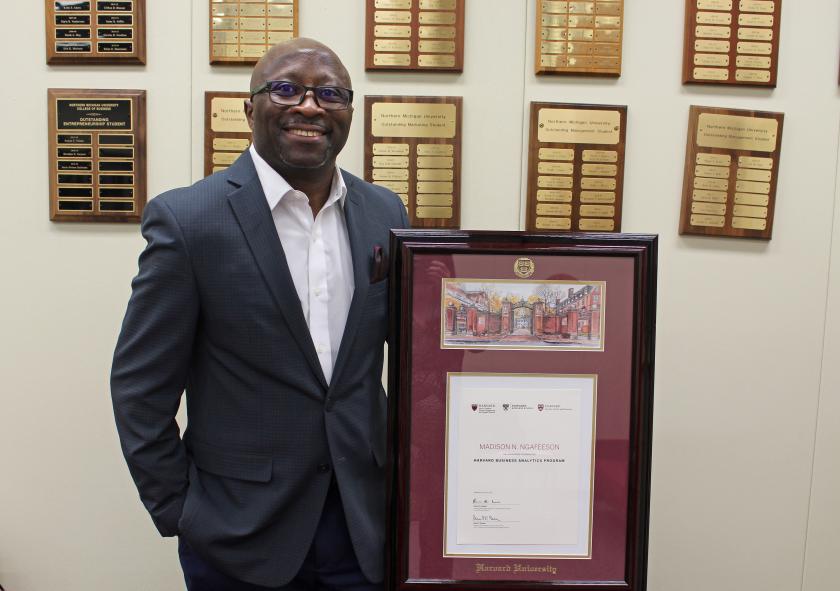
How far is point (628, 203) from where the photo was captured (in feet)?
6.18

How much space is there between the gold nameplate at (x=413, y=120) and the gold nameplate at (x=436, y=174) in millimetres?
93

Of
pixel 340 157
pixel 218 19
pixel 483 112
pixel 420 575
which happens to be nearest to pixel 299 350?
pixel 420 575

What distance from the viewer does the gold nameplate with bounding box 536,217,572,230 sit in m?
1.87

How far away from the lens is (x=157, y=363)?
3.93 feet

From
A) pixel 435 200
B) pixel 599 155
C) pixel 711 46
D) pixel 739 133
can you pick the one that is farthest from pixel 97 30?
pixel 739 133

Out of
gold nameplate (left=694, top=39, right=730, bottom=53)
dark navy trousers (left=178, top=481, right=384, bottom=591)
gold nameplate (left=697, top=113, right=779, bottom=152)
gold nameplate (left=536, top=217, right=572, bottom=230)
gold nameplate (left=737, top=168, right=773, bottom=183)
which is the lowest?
dark navy trousers (left=178, top=481, right=384, bottom=591)

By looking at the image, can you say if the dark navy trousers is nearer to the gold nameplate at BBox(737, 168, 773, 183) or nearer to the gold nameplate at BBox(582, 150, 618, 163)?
the gold nameplate at BBox(582, 150, 618, 163)

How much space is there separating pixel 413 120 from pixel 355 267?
0.72 m

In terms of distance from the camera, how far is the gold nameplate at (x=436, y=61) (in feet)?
5.97

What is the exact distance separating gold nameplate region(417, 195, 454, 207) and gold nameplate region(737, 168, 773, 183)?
33.0 inches

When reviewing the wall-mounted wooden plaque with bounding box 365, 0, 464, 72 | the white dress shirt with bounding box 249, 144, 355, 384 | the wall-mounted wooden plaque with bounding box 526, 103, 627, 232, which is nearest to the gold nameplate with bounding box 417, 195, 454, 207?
the wall-mounted wooden plaque with bounding box 526, 103, 627, 232

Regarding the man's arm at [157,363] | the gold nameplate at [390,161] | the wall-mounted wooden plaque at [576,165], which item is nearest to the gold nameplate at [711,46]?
the wall-mounted wooden plaque at [576,165]

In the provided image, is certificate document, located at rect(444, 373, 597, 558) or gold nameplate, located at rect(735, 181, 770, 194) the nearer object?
certificate document, located at rect(444, 373, 597, 558)

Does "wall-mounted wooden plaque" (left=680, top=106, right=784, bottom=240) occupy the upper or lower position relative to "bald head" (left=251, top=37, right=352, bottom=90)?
lower
